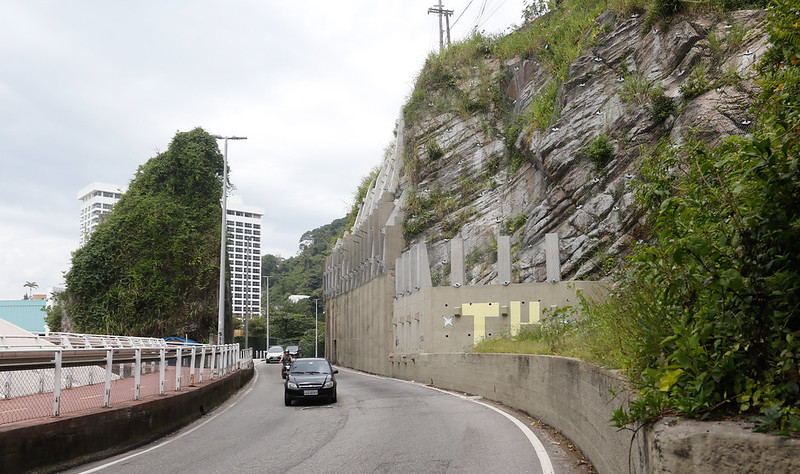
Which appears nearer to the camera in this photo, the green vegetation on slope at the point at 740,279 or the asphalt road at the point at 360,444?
the green vegetation on slope at the point at 740,279

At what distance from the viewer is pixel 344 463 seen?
883cm

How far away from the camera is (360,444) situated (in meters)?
10.5

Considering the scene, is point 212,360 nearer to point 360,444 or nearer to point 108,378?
point 108,378

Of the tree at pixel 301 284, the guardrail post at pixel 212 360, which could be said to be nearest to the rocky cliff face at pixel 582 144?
the guardrail post at pixel 212 360

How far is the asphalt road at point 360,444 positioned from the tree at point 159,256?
3645cm

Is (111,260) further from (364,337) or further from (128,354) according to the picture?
(128,354)

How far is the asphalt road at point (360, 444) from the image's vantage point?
865cm

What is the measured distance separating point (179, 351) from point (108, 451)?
5.52 meters

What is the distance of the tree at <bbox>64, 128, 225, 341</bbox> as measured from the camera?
1940 inches

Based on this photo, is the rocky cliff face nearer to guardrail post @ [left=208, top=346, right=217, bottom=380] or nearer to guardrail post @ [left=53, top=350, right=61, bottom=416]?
guardrail post @ [left=208, top=346, right=217, bottom=380]

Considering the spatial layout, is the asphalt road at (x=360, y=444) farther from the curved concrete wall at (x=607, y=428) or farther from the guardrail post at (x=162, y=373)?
the guardrail post at (x=162, y=373)

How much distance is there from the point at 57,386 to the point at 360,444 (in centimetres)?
466

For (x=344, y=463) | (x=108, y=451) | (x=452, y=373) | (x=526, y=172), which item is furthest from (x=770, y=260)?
(x=526, y=172)

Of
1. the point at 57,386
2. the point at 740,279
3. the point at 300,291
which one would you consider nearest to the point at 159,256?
the point at 57,386
